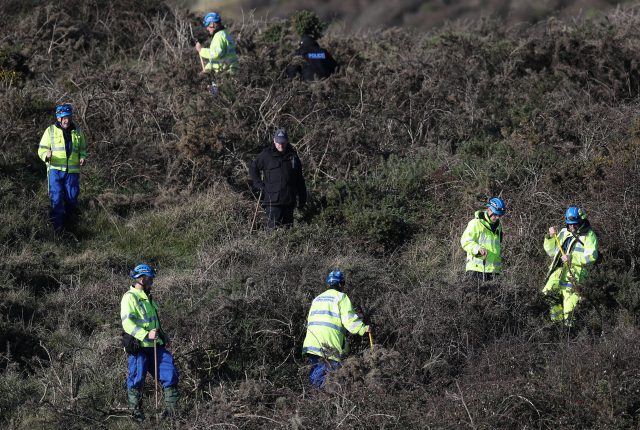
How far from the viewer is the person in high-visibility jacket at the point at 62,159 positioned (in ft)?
51.3

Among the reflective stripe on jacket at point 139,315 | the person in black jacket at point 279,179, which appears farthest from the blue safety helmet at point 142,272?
the person in black jacket at point 279,179

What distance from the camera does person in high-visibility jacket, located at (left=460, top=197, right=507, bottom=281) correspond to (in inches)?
560

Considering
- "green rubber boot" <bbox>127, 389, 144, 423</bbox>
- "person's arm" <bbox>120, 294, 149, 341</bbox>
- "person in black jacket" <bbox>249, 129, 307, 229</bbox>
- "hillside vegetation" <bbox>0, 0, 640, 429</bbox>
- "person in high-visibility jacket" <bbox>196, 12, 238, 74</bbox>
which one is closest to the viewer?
"person's arm" <bbox>120, 294, 149, 341</bbox>

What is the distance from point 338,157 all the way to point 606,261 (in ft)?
15.3

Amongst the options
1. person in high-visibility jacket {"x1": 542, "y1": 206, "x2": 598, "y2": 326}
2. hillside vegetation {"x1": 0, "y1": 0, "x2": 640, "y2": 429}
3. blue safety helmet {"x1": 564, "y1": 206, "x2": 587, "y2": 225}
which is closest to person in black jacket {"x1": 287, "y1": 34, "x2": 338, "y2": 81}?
hillside vegetation {"x1": 0, "y1": 0, "x2": 640, "y2": 429}

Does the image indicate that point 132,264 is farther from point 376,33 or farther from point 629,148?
point 376,33

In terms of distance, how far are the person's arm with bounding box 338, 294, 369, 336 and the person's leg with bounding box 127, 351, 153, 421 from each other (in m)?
2.15

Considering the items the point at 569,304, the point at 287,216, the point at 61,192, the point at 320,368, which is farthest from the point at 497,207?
the point at 61,192

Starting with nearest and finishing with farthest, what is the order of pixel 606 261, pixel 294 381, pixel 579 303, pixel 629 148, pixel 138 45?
1. pixel 294 381
2. pixel 579 303
3. pixel 606 261
4. pixel 629 148
5. pixel 138 45

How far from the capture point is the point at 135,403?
463 inches

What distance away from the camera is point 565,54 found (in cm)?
2056

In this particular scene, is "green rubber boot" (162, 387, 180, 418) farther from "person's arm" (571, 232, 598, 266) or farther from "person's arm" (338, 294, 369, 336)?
"person's arm" (571, 232, 598, 266)

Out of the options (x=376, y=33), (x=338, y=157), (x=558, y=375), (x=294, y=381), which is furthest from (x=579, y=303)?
(x=376, y=33)

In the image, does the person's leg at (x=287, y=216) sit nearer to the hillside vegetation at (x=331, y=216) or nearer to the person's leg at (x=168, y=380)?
the hillside vegetation at (x=331, y=216)
